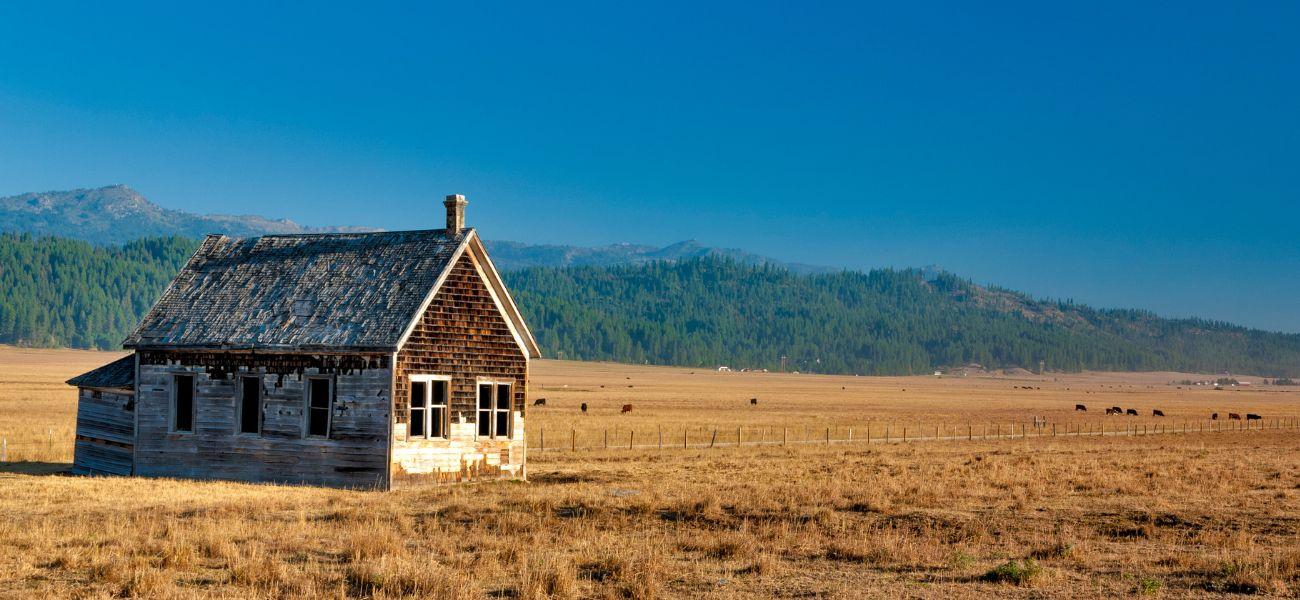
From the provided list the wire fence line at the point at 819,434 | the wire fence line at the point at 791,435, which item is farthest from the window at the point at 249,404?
the wire fence line at the point at 819,434

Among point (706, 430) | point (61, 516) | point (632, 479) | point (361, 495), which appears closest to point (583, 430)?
point (706, 430)

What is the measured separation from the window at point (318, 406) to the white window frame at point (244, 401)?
1.25 m

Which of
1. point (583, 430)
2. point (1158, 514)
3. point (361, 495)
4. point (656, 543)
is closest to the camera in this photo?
point (656, 543)

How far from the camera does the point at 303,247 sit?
31547 mm

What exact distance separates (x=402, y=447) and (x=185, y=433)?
6.14 meters

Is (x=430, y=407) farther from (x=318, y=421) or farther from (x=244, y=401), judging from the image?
(x=244, y=401)

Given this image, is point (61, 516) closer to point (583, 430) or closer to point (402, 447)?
point (402, 447)

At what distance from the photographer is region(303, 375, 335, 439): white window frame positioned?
90.2 ft

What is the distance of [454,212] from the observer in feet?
96.9

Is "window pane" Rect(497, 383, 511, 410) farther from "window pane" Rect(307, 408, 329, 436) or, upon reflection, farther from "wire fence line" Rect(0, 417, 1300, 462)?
"wire fence line" Rect(0, 417, 1300, 462)

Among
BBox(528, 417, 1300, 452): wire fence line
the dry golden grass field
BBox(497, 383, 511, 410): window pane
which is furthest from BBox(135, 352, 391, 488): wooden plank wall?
BBox(528, 417, 1300, 452): wire fence line

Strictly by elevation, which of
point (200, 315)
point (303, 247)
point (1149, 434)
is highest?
point (303, 247)

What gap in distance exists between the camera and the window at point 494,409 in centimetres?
2900

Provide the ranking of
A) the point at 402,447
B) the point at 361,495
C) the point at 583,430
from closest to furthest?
1. the point at 361,495
2. the point at 402,447
3. the point at 583,430
